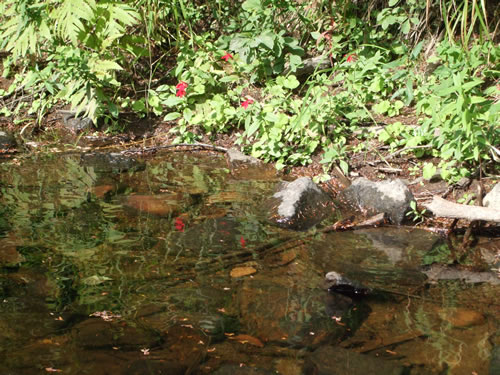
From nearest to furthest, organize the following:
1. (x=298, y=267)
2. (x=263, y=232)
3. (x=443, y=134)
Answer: (x=298, y=267) → (x=263, y=232) → (x=443, y=134)

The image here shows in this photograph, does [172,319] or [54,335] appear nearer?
[54,335]

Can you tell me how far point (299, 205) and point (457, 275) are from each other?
117 centimetres

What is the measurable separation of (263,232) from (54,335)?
158 cm

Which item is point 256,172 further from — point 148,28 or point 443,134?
point 148,28

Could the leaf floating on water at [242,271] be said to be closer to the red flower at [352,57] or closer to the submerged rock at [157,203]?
the submerged rock at [157,203]

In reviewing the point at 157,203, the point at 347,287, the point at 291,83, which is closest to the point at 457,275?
the point at 347,287

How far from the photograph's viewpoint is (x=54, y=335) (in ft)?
8.09

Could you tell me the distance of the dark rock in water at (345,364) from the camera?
89.7 inches

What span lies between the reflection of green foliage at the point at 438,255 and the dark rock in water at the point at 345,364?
110 cm

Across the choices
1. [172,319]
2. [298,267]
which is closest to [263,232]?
[298,267]

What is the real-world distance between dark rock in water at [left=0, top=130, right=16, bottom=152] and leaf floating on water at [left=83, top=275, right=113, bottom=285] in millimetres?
2926

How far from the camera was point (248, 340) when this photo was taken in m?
2.51

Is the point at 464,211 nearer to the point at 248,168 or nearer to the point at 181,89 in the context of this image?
the point at 248,168

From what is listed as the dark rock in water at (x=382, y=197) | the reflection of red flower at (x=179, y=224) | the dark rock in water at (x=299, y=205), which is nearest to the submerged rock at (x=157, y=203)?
the reflection of red flower at (x=179, y=224)
